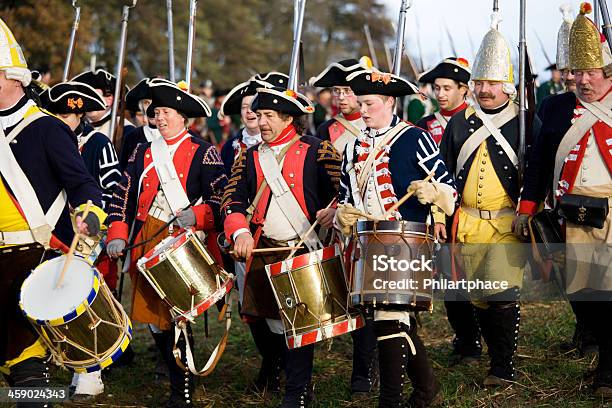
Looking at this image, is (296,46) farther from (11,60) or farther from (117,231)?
(11,60)

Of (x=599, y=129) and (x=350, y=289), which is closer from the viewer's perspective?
(x=350, y=289)

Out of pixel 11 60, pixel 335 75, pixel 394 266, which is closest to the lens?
pixel 394 266

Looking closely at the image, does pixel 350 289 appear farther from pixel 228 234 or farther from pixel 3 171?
pixel 3 171

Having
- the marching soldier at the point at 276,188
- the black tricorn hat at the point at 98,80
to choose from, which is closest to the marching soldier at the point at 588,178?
the marching soldier at the point at 276,188

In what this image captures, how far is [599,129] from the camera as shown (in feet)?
19.6

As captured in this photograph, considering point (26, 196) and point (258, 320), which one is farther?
point (258, 320)

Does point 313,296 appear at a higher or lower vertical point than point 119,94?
lower

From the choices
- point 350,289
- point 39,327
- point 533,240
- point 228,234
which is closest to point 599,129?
point 533,240

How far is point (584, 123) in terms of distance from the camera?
6.05 m

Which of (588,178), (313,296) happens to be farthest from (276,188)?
(588,178)

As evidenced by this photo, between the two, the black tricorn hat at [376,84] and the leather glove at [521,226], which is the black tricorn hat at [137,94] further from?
the leather glove at [521,226]

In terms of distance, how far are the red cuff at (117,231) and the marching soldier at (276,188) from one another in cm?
72

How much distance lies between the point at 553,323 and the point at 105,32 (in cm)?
2746

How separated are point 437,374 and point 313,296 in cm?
170
